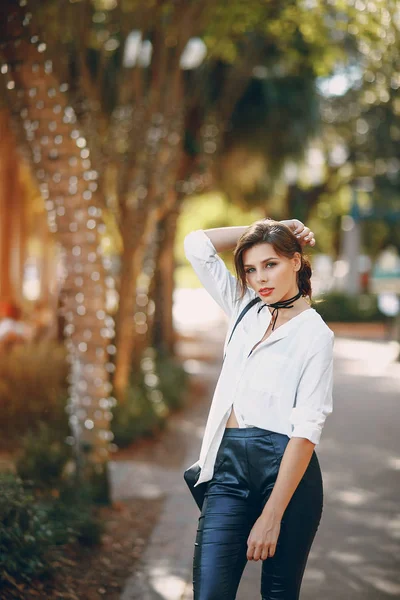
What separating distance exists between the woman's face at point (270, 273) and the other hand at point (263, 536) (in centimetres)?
73

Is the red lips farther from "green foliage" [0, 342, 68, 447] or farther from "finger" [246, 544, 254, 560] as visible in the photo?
"green foliage" [0, 342, 68, 447]

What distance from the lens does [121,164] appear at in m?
10.4

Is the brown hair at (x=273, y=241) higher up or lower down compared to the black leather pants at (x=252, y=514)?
higher up

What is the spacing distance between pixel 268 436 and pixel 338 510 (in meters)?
4.08

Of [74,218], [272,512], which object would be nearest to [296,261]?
[272,512]

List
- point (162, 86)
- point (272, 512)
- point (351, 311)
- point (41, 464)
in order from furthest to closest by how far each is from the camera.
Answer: point (351, 311) → point (162, 86) → point (41, 464) → point (272, 512)

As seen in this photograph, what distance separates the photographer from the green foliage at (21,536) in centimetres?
426

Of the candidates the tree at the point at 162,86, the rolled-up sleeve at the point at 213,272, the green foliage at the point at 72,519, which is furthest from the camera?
the tree at the point at 162,86

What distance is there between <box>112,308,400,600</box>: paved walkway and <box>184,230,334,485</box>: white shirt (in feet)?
7.16

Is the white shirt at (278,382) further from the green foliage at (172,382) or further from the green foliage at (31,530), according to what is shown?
the green foliage at (172,382)

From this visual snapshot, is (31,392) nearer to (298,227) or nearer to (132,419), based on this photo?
(132,419)

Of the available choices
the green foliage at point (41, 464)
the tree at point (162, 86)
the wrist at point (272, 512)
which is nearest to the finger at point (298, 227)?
the wrist at point (272, 512)

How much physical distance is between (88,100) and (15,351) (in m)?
3.78

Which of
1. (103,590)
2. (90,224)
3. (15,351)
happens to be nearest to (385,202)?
(15,351)
